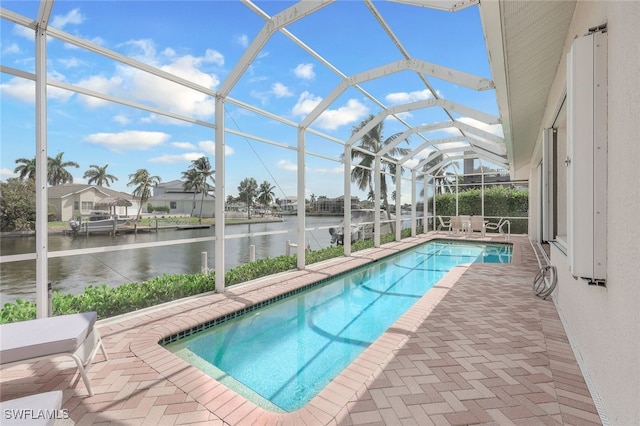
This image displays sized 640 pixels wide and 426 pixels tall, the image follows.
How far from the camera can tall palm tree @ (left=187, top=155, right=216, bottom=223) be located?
5.28 m

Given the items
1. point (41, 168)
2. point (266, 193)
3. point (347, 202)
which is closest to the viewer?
point (41, 168)

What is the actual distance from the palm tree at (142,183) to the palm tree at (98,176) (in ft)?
0.86

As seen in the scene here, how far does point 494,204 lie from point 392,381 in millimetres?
17454

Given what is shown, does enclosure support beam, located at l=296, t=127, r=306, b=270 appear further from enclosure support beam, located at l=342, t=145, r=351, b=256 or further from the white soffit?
the white soffit

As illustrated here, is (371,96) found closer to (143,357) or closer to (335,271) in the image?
(335,271)

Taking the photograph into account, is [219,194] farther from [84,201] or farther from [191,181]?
[84,201]

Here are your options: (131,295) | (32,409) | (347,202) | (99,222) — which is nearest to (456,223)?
(347,202)

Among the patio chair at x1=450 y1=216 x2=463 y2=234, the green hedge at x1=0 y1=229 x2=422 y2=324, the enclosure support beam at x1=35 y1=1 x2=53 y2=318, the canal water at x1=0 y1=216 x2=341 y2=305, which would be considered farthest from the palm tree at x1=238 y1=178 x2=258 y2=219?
the patio chair at x1=450 y1=216 x2=463 y2=234

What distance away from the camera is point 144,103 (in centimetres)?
429

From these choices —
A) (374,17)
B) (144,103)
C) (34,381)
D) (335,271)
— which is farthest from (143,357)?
(374,17)

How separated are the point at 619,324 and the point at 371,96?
6.26 metres

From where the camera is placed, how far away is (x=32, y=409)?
1631mm

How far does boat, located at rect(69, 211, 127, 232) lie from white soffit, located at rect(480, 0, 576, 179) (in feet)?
16.4

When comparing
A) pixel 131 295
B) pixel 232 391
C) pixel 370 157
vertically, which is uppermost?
pixel 370 157
